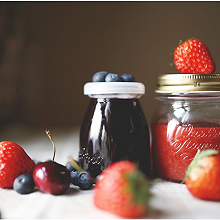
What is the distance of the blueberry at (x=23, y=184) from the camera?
0.83 meters

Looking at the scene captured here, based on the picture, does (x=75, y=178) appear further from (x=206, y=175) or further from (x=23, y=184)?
(x=206, y=175)

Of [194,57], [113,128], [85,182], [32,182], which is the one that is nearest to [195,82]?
[194,57]

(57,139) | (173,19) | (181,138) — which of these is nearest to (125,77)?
(181,138)

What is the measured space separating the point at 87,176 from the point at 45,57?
4.84 ft

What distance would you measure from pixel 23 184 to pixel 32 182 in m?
0.02

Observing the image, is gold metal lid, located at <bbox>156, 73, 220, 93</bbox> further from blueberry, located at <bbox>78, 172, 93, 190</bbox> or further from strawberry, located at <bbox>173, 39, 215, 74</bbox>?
blueberry, located at <bbox>78, 172, 93, 190</bbox>

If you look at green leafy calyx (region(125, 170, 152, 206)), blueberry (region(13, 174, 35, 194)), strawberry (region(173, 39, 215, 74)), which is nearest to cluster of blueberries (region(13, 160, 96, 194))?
blueberry (region(13, 174, 35, 194))

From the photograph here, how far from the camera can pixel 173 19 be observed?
210 centimetres

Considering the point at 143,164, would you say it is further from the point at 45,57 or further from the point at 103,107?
the point at 45,57

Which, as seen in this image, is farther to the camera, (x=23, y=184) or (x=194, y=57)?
(x=194, y=57)

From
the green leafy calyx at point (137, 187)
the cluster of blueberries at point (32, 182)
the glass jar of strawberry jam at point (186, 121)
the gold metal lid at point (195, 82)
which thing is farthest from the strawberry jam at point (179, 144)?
the green leafy calyx at point (137, 187)

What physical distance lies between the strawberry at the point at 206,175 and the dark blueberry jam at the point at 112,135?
0.71ft

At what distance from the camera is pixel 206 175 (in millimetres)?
733

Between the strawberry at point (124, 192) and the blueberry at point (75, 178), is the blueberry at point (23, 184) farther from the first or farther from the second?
the strawberry at point (124, 192)
